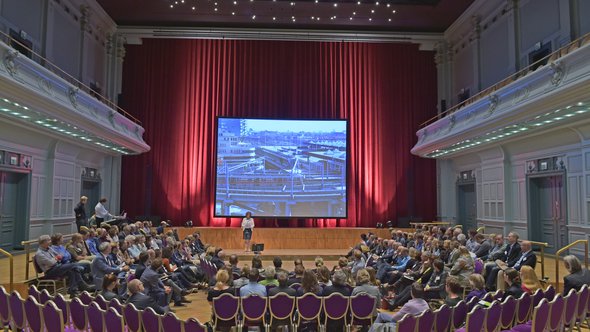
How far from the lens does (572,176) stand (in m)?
11.8

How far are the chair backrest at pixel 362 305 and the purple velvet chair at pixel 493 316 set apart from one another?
1354mm

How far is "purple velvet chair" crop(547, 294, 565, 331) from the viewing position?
4809 mm

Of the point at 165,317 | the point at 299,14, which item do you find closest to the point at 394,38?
the point at 299,14

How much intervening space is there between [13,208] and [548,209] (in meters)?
15.5

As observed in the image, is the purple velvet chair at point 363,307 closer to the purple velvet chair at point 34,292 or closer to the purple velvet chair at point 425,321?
the purple velvet chair at point 425,321

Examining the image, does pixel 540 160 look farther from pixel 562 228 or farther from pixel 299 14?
Answer: pixel 299 14

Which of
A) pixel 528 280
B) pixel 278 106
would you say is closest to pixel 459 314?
pixel 528 280

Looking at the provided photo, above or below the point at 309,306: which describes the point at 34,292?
above

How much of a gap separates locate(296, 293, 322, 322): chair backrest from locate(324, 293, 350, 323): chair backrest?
99mm

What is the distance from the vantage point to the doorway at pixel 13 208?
476 inches

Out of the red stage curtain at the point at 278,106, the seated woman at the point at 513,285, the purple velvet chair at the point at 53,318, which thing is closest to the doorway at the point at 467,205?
the red stage curtain at the point at 278,106

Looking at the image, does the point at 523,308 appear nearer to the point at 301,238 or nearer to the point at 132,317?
the point at 132,317

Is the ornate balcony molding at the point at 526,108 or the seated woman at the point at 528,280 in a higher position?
the ornate balcony molding at the point at 526,108

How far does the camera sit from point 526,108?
10695 mm
